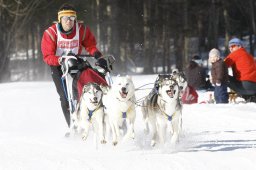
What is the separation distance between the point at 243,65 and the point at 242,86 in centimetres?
42

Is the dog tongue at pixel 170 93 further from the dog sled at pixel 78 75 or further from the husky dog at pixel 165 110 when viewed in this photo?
the dog sled at pixel 78 75

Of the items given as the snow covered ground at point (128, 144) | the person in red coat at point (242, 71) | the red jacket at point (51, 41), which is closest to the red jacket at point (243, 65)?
the person in red coat at point (242, 71)

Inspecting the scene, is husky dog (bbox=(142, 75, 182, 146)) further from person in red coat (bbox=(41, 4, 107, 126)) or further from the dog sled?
person in red coat (bbox=(41, 4, 107, 126))

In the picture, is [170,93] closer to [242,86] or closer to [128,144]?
[128,144]

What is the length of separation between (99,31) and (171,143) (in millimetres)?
26373

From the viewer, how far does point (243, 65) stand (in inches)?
460

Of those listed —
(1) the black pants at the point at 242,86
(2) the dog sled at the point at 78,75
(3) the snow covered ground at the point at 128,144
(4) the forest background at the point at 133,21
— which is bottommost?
(3) the snow covered ground at the point at 128,144

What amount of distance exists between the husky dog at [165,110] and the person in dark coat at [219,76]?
4851 millimetres

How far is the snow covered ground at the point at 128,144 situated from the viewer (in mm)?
5727

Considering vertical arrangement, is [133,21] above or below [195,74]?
above

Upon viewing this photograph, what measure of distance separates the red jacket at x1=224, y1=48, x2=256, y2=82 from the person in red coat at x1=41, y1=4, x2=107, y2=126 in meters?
4.29

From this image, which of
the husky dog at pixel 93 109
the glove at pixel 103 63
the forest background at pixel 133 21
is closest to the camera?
the husky dog at pixel 93 109

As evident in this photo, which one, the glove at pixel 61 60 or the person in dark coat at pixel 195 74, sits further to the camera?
the person in dark coat at pixel 195 74

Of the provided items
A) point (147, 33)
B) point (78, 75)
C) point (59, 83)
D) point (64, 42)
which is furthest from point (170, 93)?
point (147, 33)
